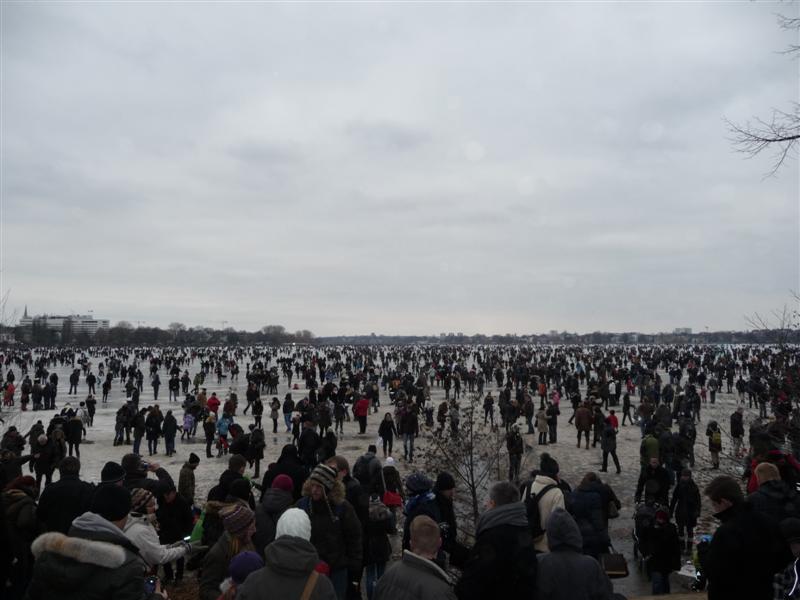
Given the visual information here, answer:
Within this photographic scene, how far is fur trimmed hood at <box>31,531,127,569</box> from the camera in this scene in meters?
2.48

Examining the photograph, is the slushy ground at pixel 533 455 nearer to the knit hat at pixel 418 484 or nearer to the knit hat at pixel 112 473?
the knit hat at pixel 418 484

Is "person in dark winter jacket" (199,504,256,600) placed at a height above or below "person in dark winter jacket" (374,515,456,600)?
below

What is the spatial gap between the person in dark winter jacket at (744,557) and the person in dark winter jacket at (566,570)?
1051 millimetres

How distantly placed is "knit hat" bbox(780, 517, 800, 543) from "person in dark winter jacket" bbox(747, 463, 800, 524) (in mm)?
429

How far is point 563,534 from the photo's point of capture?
9.42 ft

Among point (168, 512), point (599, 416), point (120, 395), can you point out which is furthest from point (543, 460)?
point (120, 395)

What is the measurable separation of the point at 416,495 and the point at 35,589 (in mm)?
2904

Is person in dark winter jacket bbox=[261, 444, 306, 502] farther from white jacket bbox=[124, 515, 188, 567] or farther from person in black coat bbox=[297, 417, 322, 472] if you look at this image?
person in black coat bbox=[297, 417, 322, 472]

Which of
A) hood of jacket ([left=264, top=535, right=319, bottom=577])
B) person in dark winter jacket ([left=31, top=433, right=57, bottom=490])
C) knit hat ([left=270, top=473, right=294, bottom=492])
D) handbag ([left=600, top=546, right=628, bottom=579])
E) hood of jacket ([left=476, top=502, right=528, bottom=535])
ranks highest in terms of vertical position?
hood of jacket ([left=476, top=502, right=528, bottom=535])

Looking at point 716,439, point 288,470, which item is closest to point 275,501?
point 288,470

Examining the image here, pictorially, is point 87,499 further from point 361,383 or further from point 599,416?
point 361,383

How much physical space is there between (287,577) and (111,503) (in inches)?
49.3

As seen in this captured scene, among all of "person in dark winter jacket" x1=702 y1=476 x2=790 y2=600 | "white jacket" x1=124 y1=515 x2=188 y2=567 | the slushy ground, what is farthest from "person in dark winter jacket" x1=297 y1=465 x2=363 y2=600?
the slushy ground

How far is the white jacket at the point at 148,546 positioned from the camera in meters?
3.61
